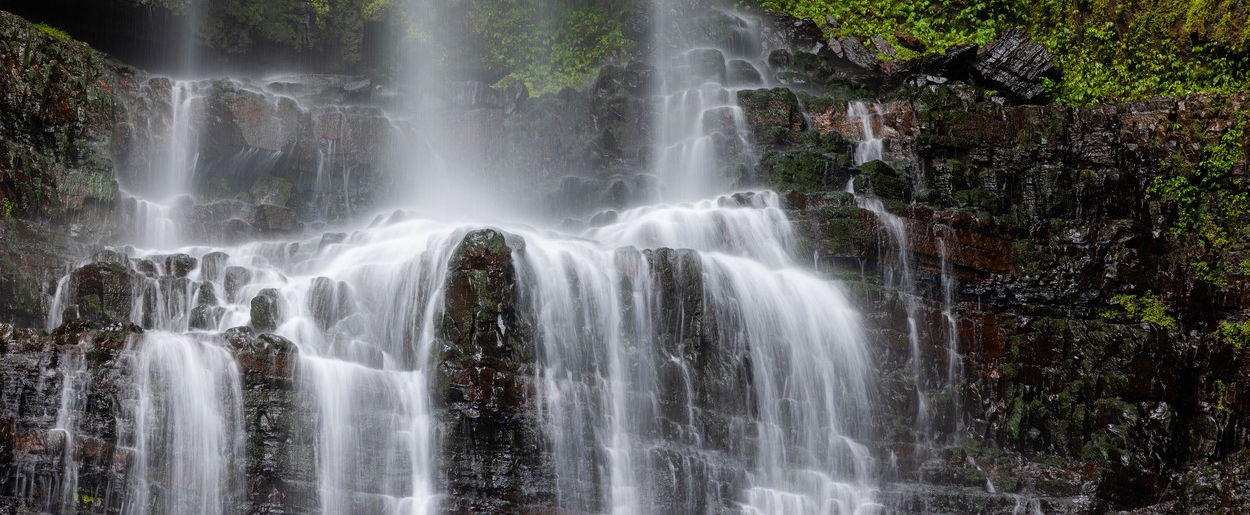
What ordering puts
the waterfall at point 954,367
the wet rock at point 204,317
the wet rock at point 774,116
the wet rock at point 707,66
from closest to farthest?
the wet rock at point 204,317 < the waterfall at point 954,367 < the wet rock at point 774,116 < the wet rock at point 707,66

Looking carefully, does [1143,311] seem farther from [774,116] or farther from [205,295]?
[205,295]

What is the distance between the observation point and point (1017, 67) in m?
19.5

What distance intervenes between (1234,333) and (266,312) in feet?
49.6

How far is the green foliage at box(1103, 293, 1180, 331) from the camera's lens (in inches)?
583

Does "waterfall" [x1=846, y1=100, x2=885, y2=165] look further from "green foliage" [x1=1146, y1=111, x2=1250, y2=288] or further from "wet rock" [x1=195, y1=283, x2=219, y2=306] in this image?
"wet rock" [x1=195, y1=283, x2=219, y2=306]

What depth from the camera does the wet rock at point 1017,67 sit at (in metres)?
19.4

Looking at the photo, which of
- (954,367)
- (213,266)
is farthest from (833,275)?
(213,266)

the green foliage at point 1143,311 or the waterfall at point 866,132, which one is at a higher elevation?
the waterfall at point 866,132

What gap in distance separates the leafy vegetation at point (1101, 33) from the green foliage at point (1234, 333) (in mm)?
5128

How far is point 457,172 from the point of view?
21.1 meters

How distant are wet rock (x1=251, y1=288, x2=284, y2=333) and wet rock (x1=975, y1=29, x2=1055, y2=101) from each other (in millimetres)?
15064

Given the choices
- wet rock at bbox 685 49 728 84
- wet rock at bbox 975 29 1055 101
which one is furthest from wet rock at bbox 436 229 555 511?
wet rock at bbox 975 29 1055 101

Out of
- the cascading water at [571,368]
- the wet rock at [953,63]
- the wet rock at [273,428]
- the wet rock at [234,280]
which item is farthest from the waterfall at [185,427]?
the wet rock at [953,63]

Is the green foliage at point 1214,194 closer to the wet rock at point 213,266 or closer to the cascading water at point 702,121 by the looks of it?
the cascading water at point 702,121
